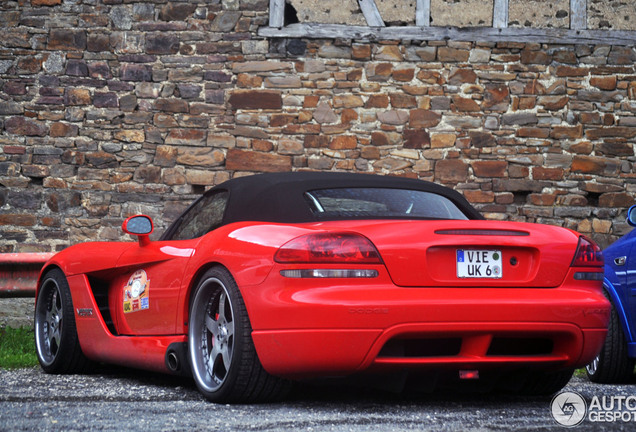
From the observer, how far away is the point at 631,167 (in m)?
11.2

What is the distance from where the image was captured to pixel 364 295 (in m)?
3.83

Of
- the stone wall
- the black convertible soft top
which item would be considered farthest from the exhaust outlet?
the stone wall

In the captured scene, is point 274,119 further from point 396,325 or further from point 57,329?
point 396,325

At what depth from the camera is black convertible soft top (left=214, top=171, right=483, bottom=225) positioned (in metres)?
4.52

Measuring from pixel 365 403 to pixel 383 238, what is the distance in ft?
2.75

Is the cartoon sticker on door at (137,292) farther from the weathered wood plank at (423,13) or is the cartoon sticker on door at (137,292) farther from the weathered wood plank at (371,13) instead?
the weathered wood plank at (423,13)

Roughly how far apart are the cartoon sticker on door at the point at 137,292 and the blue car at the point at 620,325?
9.64 feet

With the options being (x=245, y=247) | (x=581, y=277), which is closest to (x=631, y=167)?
(x=581, y=277)

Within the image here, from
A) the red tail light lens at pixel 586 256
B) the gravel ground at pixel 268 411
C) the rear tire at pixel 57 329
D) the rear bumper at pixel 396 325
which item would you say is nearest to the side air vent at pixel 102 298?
the rear tire at pixel 57 329

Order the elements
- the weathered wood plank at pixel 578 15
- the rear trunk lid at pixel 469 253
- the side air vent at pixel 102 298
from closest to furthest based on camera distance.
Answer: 1. the rear trunk lid at pixel 469 253
2. the side air vent at pixel 102 298
3. the weathered wood plank at pixel 578 15

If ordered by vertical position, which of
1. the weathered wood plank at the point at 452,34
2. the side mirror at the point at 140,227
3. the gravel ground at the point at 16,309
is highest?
the weathered wood plank at the point at 452,34

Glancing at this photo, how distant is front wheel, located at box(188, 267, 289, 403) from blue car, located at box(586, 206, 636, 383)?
2.68 meters

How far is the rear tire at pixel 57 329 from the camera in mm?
5812

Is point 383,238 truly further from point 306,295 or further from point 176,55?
point 176,55
